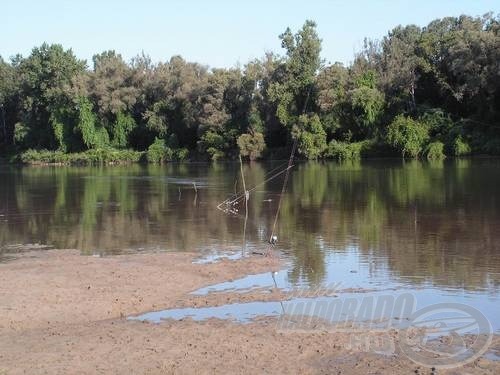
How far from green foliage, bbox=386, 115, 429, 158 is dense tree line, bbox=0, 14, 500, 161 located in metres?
0.13

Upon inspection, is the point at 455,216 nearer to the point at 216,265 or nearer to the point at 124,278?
the point at 216,265

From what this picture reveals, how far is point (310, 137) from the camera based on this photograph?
3009 inches

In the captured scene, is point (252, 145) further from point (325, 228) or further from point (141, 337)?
point (141, 337)

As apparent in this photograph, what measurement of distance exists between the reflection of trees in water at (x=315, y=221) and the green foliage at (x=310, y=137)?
120 feet

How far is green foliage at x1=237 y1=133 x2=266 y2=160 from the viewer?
81.1m

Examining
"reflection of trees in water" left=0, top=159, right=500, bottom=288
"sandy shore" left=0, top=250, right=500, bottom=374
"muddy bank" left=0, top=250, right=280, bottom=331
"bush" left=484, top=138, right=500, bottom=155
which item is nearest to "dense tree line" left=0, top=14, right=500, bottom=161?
"bush" left=484, top=138, right=500, bottom=155

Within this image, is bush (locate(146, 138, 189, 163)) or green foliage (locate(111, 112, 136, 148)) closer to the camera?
bush (locate(146, 138, 189, 163))

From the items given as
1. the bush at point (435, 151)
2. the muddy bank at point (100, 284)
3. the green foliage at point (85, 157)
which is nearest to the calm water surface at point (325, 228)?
the muddy bank at point (100, 284)

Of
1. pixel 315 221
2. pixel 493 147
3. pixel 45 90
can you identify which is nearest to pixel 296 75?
pixel 493 147

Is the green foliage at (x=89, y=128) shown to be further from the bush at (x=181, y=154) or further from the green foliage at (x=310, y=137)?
the green foliage at (x=310, y=137)

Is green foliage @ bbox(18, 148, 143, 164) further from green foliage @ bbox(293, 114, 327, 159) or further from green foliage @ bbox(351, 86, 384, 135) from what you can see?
green foliage @ bbox(351, 86, 384, 135)

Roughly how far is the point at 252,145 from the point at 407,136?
20.1 meters

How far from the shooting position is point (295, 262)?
15.0 meters

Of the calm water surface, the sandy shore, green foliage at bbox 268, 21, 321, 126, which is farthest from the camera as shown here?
green foliage at bbox 268, 21, 321, 126
